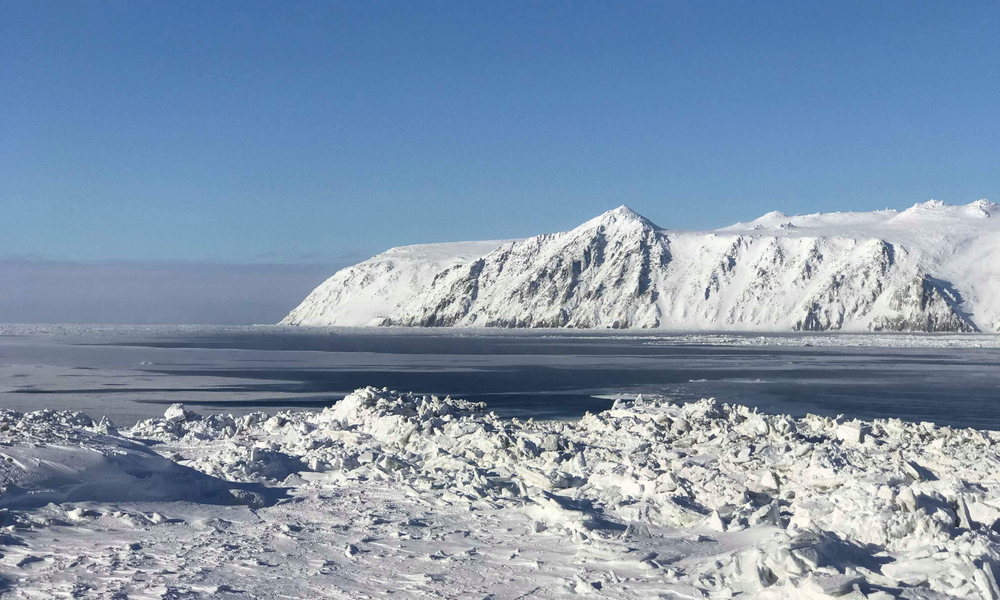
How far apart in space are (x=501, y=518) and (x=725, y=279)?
13645cm

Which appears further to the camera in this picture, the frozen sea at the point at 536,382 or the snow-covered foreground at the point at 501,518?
the frozen sea at the point at 536,382

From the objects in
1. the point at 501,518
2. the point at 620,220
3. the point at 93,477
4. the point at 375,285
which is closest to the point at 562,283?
the point at 620,220

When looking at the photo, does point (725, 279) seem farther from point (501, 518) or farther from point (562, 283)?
point (501, 518)

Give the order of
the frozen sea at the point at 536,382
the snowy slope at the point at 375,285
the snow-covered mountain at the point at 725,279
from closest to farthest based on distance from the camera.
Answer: the frozen sea at the point at 536,382
the snow-covered mountain at the point at 725,279
the snowy slope at the point at 375,285

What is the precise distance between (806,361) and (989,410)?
81.9 ft

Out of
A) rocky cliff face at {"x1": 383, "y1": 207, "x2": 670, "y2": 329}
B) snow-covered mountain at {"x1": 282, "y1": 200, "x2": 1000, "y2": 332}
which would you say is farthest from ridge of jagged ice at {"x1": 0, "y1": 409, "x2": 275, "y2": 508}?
rocky cliff face at {"x1": 383, "y1": 207, "x2": 670, "y2": 329}

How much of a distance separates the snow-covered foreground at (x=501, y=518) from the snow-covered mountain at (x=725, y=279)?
115308 millimetres

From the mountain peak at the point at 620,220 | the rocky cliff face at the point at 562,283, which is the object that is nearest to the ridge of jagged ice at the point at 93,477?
the rocky cliff face at the point at 562,283

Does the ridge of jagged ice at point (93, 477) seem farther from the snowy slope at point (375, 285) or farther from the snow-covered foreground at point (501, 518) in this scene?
the snowy slope at point (375, 285)

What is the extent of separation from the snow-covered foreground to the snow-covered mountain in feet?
378

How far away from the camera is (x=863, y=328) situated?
119000mm

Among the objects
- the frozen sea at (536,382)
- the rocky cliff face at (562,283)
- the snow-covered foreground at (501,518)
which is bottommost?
the frozen sea at (536,382)

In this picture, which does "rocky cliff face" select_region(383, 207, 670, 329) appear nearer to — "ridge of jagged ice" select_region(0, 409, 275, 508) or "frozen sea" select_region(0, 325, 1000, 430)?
"frozen sea" select_region(0, 325, 1000, 430)

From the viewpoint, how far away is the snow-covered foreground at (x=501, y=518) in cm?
688
